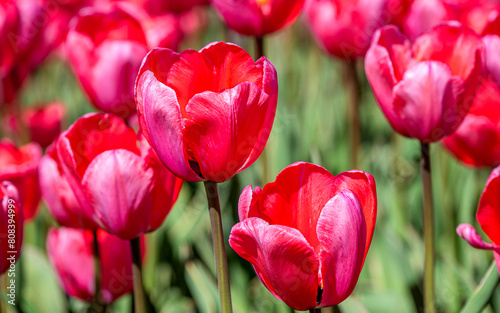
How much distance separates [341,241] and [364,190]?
0.05 metres

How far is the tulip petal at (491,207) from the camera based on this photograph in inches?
18.7

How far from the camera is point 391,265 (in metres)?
0.92

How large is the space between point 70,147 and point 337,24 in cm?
62

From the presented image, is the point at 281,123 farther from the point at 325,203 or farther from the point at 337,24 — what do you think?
the point at 325,203

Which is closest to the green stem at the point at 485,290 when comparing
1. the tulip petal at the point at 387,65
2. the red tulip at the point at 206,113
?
the tulip petal at the point at 387,65

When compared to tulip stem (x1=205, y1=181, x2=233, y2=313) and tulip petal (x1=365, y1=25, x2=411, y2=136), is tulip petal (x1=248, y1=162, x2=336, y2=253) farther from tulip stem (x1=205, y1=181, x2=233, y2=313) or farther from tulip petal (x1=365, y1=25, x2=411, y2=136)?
tulip petal (x1=365, y1=25, x2=411, y2=136)

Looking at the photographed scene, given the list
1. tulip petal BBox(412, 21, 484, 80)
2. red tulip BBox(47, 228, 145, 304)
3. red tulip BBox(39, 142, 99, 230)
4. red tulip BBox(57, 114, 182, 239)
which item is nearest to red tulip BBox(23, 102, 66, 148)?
red tulip BBox(47, 228, 145, 304)

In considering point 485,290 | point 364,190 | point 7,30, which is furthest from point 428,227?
point 7,30

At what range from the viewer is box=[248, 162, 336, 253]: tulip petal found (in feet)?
1.55

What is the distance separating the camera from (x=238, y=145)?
473 mm

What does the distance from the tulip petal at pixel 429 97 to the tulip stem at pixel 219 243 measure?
236mm

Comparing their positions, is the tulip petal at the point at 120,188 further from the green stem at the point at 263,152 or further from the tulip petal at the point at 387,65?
the green stem at the point at 263,152

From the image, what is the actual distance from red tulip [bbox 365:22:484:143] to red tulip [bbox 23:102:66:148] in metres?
0.89

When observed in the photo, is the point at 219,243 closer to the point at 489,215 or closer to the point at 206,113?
the point at 206,113
